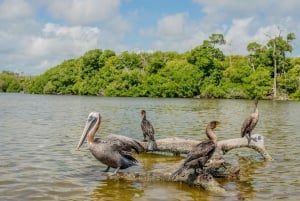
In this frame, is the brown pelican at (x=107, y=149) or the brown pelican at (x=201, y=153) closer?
the brown pelican at (x=201, y=153)

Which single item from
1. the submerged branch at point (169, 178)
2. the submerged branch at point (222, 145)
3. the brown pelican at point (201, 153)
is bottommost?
the submerged branch at point (169, 178)

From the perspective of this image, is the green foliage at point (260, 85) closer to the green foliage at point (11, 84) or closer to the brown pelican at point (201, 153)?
the brown pelican at point (201, 153)

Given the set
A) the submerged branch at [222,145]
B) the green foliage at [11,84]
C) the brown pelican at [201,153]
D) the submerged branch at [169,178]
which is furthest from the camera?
the green foliage at [11,84]

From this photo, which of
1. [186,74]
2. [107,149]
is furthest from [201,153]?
[186,74]

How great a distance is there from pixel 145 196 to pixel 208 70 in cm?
9360

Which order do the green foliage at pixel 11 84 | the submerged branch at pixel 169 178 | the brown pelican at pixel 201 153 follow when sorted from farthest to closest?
the green foliage at pixel 11 84, the submerged branch at pixel 169 178, the brown pelican at pixel 201 153

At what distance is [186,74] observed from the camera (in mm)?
103250

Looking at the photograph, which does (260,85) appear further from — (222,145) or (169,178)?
(169,178)

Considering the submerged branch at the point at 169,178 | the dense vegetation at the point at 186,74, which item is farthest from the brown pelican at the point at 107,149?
the dense vegetation at the point at 186,74

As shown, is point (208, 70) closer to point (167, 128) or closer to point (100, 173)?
point (167, 128)

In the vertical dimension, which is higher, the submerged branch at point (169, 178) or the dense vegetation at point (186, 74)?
the dense vegetation at point (186, 74)

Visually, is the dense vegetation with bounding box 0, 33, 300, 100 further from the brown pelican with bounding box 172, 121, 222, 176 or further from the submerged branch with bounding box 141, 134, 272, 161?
the brown pelican with bounding box 172, 121, 222, 176

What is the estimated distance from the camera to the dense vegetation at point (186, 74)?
8812cm

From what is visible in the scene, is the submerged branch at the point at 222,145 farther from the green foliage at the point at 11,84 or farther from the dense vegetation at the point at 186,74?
the green foliage at the point at 11,84
